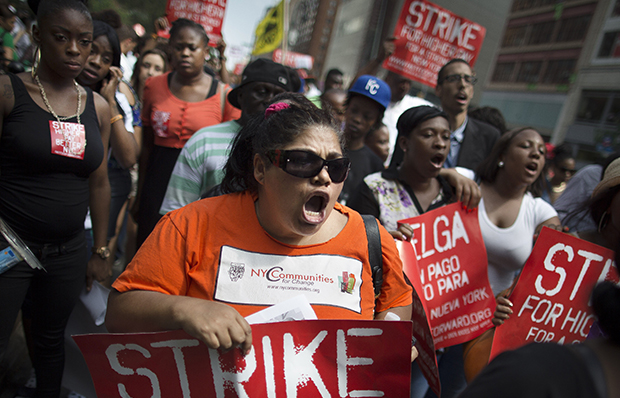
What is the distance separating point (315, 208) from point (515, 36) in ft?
149

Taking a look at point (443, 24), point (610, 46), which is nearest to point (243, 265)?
point (443, 24)

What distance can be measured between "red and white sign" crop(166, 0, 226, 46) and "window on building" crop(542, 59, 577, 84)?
33898 millimetres

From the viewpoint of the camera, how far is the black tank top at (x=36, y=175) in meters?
1.83

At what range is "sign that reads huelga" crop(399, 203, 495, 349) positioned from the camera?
2.23m

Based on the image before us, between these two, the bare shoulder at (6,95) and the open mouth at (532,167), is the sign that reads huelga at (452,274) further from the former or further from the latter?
the bare shoulder at (6,95)

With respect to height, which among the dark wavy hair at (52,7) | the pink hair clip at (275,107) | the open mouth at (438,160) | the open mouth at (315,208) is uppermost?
the dark wavy hair at (52,7)

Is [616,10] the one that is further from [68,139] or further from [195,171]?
[68,139]

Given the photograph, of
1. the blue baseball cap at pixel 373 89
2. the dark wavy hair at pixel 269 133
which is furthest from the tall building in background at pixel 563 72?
the dark wavy hair at pixel 269 133

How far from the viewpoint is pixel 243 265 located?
4.66ft

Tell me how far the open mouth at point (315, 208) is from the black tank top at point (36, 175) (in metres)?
1.30

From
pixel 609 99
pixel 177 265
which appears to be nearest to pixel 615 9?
pixel 609 99

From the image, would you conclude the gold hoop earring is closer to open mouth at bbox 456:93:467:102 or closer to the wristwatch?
the wristwatch

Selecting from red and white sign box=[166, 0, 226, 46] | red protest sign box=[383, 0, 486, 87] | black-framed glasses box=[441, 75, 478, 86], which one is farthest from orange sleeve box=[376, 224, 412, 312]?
red and white sign box=[166, 0, 226, 46]

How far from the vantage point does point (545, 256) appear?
209 centimetres
